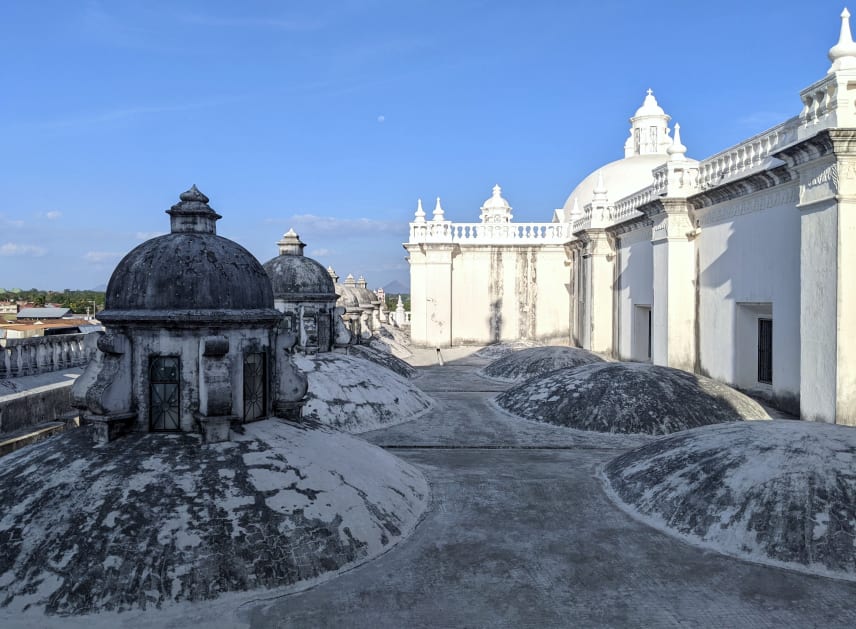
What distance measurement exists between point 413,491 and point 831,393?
8.87m

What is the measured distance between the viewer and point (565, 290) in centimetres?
3834

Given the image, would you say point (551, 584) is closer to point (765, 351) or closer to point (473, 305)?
point (765, 351)

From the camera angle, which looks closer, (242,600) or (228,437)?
(242,600)

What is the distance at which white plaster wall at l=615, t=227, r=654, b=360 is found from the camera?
25.3m

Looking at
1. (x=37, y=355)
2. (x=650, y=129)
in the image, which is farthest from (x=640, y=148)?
(x=37, y=355)

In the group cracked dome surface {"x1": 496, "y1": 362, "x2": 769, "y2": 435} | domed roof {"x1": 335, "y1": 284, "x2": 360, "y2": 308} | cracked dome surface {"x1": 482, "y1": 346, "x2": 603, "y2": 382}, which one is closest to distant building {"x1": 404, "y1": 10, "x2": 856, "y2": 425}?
cracked dome surface {"x1": 496, "y1": 362, "x2": 769, "y2": 435}

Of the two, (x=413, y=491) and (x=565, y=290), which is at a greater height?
(x=565, y=290)

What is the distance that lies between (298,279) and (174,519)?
12.1 m

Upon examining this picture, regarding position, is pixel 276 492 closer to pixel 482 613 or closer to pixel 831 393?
pixel 482 613

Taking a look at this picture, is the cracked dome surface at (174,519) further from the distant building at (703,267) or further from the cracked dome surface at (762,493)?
the distant building at (703,267)

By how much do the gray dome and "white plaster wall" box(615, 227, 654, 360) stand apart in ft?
41.4

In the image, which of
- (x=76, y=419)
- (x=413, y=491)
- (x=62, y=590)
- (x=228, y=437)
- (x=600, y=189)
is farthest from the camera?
(x=600, y=189)

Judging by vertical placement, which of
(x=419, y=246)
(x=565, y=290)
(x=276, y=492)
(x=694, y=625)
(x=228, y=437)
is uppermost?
(x=419, y=246)

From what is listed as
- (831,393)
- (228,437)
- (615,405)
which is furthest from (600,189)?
(228,437)
